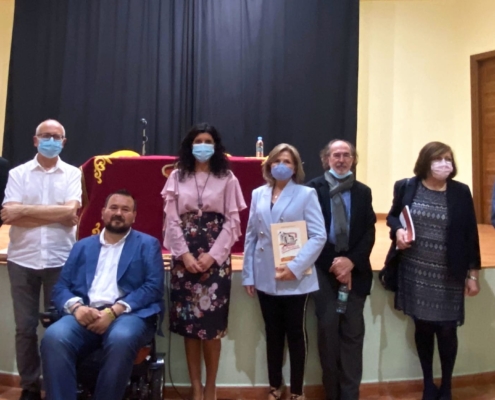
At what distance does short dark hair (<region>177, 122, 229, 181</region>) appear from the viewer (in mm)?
2279

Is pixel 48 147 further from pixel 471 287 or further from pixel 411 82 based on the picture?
pixel 411 82

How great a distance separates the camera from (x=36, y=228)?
2.30 meters

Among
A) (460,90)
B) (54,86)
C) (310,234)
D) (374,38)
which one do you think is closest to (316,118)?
(374,38)

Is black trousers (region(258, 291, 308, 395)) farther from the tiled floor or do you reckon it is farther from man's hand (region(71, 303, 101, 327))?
man's hand (region(71, 303, 101, 327))

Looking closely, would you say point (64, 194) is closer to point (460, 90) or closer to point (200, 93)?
point (200, 93)

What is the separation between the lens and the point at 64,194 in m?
2.34

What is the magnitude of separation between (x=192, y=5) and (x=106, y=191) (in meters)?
3.43

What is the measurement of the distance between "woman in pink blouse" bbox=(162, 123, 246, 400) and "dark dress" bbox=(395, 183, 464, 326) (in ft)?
2.87

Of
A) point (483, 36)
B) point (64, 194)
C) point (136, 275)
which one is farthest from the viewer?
point (483, 36)

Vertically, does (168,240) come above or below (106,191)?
below

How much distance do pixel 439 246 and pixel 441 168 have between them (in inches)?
14.6

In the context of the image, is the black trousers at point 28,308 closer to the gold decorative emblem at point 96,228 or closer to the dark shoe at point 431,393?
the gold decorative emblem at point 96,228

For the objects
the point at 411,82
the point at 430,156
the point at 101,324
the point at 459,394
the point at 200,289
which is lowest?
the point at 459,394

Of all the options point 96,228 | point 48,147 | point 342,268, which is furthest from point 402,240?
point 96,228
